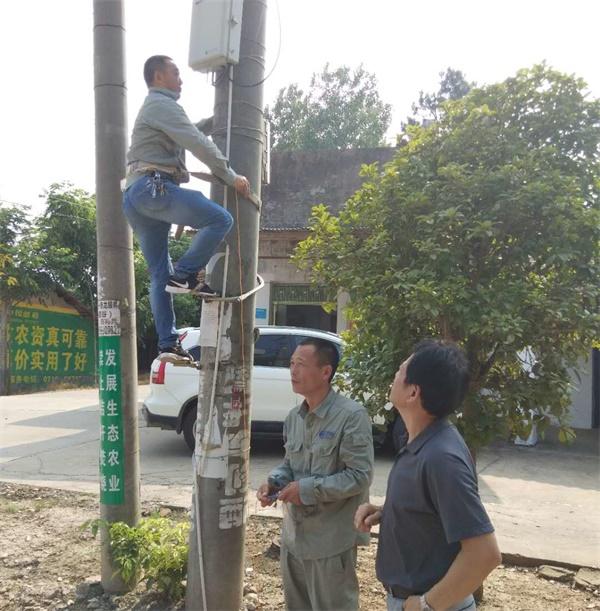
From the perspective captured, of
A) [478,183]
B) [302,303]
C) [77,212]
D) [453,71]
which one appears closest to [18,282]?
[77,212]

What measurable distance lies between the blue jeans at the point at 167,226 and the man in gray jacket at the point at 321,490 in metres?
0.69

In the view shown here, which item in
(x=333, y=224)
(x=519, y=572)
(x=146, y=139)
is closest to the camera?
(x=146, y=139)

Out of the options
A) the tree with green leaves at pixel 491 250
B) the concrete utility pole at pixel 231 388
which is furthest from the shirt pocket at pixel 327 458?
the tree with green leaves at pixel 491 250

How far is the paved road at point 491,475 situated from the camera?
4.93m

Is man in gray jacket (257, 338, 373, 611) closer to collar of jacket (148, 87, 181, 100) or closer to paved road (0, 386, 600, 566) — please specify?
collar of jacket (148, 87, 181, 100)

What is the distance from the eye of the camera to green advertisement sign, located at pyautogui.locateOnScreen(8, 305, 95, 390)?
16.5 metres

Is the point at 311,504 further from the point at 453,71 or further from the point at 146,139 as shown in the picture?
the point at 453,71

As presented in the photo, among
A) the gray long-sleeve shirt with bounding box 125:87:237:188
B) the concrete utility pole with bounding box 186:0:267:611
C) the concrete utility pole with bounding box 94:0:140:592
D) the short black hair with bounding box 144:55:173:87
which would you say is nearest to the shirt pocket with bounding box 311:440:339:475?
the concrete utility pole with bounding box 186:0:267:611

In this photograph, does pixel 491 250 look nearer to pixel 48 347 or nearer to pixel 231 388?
pixel 231 388

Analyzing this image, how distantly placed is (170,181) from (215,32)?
811mm

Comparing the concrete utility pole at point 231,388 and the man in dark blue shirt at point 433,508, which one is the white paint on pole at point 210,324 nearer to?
the concrete utility pole at point 231,388

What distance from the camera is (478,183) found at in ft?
10.7

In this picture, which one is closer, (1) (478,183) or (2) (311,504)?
(2) (311,504)

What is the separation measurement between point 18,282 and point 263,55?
46.8 feet
